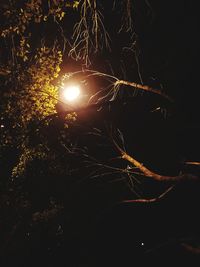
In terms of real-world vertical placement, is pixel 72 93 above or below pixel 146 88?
above

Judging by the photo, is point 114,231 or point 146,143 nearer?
→ point 146,143

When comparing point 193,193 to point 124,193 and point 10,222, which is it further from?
point 10,222

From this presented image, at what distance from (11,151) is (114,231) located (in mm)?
8730

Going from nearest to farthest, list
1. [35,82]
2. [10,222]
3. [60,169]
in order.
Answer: [35,82] < [60,169] < [10,222]

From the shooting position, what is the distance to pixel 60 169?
1120 cm

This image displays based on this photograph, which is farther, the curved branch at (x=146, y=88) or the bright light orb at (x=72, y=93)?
the bright light orb at (x=72, y=93)

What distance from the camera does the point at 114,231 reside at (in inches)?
706

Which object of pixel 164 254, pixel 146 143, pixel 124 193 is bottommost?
pixel 164 254

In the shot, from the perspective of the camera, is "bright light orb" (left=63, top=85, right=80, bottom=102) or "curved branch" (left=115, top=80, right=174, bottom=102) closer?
"curved branch" (left=115, top=80, right=174, bottom=102)

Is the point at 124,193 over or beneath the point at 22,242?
over

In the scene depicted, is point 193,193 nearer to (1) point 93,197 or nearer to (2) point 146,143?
(2) point 146,143

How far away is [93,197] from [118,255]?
4.19 m

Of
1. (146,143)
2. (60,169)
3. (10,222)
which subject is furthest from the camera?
(146,143)

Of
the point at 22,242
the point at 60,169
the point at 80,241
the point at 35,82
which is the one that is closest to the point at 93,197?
the point at 80,241
